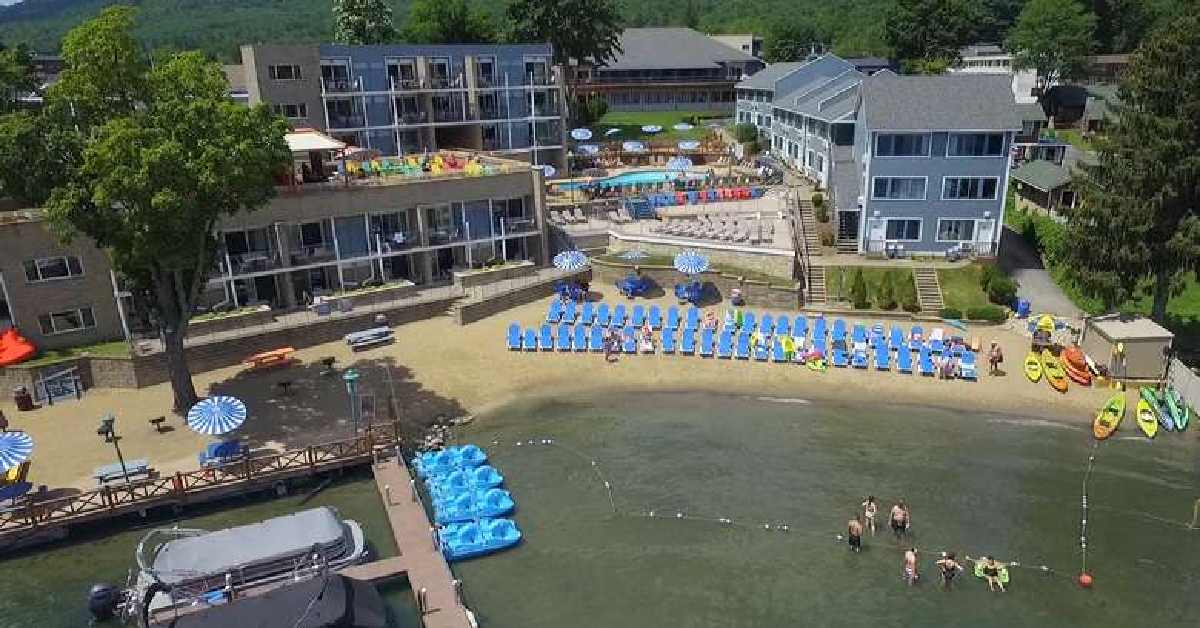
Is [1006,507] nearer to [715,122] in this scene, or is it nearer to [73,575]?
[73,575]

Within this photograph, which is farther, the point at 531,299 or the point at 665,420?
the point at 531,299

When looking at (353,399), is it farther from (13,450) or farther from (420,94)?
Answer: (420,94)

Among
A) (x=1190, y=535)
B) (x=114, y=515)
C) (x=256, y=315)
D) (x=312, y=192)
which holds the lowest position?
(x=1190, y=535)

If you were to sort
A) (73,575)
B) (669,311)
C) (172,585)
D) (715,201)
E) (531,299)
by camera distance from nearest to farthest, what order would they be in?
1. (172,585)
2. (73,575)
3. (669,311)
4. (531,299)
5. (715,201)

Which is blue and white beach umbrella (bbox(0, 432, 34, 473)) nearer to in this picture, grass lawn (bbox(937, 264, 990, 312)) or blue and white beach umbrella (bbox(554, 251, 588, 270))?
blue and white beach umbrella (bbox(554, 251, 588, 270))

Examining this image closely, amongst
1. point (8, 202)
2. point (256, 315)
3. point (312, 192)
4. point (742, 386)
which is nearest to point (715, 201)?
point (742, 386)

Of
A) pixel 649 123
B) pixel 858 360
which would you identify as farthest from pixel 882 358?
pixel 649 123

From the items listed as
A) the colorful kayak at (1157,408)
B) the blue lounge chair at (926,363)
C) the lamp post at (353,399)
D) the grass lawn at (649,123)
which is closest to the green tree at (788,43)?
the grass lawn at (649,123)
